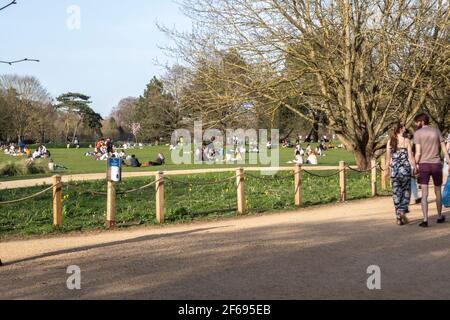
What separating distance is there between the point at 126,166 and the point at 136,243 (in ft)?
72.9

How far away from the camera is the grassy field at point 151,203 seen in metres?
12.4

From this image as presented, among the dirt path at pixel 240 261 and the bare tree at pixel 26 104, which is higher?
the bare tree at pixel 26 104

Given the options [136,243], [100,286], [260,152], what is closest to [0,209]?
[136,243]

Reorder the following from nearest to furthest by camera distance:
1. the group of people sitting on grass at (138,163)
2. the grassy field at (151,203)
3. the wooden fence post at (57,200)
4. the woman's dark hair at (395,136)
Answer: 1. the woman's dark hair at (395,136)
2. the wooden fence post at (57,200)
3. the grassy field at (151,203)
4. the group of people sitting on grass at (138,163)

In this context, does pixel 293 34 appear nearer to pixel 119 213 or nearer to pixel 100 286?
pixel 119 213

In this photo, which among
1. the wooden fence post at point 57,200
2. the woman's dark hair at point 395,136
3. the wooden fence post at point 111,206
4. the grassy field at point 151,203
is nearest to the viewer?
the woman's dark hair at point 395,136

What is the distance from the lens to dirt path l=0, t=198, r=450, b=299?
236 inches

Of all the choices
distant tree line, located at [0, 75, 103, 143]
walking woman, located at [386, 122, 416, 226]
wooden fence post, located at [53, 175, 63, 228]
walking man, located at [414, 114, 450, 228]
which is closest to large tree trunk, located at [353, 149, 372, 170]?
walking woman, located at [386, 122, 416, 226]

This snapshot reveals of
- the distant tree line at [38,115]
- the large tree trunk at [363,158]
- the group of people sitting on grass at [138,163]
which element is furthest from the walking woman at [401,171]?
the distant tree line at [38,115]

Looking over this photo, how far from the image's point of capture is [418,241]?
29.1ft

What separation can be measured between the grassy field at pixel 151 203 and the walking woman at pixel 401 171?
12.8ft

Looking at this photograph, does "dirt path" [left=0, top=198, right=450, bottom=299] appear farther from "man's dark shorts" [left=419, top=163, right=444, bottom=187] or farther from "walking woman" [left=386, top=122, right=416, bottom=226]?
"man's dark shorts" [left=419, top=163, right=444, bottom=187]

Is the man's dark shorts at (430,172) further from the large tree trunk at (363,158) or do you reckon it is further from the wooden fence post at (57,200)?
the large tree trunk at (363,158)

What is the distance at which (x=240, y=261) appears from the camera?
7523 millimetres
